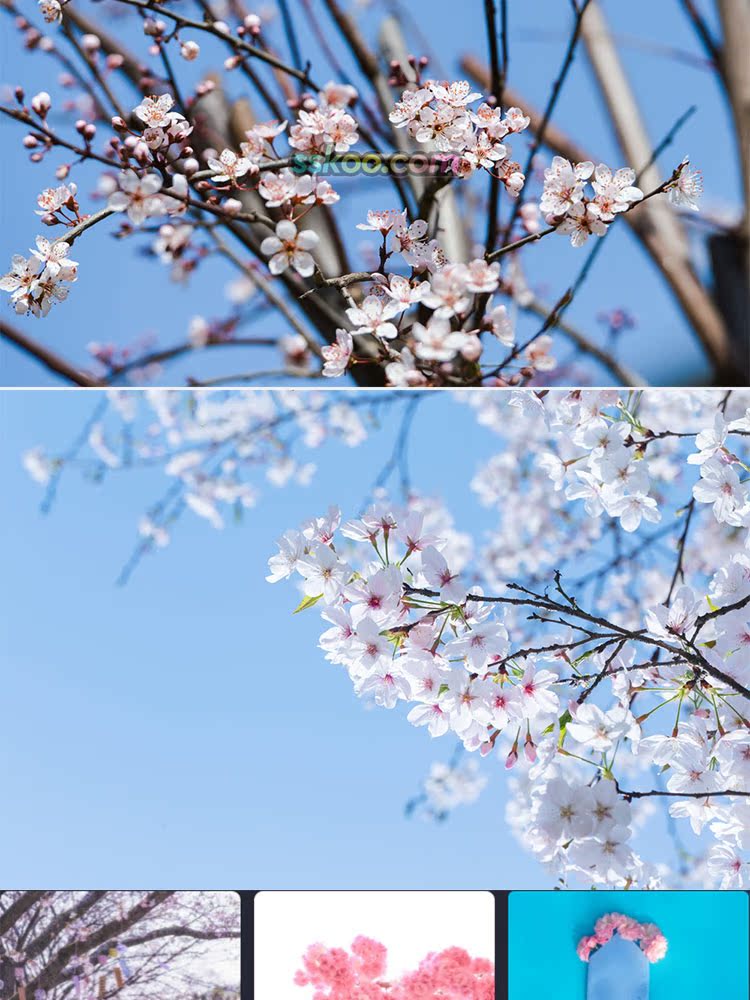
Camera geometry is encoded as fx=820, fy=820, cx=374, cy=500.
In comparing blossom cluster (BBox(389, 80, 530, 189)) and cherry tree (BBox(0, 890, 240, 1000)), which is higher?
blossom cluster (BBox(389, 80, 530, 189))

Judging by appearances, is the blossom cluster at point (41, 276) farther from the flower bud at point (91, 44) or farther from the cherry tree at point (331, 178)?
the flower bud at point (91, 44)

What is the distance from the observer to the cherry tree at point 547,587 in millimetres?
1044

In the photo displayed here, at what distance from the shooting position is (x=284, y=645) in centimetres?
116

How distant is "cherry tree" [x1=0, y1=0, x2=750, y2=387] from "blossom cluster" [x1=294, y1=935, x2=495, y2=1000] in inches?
31.0

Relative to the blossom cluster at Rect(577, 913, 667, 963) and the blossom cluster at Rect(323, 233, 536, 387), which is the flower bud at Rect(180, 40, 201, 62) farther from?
the blossom cluster at Rect(577, 913, 667, 963)

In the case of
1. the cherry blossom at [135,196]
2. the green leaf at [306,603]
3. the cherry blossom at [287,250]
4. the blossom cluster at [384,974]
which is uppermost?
the cherry blossom at [135,196]

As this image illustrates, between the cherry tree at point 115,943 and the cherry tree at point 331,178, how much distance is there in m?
0.73

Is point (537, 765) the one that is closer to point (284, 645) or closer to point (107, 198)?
point (284, 645)

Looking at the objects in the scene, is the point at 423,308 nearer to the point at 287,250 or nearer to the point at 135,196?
the point at 287,250

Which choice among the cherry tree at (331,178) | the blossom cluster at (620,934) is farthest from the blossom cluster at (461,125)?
the blossom cluster at (620,934)

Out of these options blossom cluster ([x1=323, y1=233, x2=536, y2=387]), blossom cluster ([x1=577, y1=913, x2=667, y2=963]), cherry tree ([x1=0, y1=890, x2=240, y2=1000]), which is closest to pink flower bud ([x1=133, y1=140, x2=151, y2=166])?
blossom cluster ([x1=323, y1=233, x2=536, y2=387])

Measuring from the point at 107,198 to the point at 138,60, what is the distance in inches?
7.6

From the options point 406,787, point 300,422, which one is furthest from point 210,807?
point 300,422

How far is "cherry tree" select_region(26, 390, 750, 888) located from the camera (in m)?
1.04
